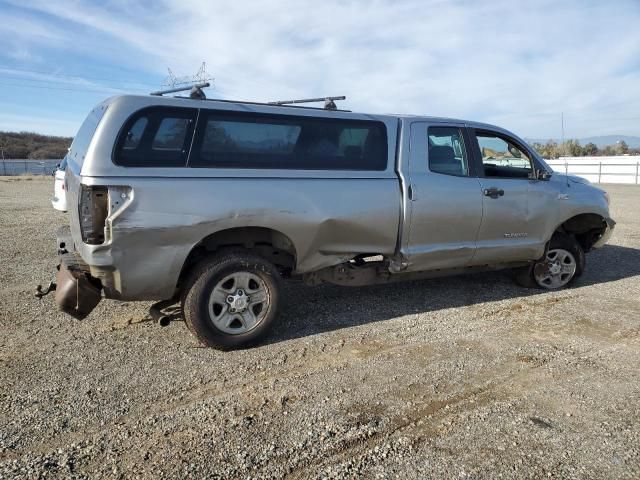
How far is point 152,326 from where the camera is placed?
15.5 ft

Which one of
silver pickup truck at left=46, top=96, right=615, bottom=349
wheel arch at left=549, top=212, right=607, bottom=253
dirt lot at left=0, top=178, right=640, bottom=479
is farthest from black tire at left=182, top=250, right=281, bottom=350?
wheel arch at left=549, top=212, right=607, bottom=253

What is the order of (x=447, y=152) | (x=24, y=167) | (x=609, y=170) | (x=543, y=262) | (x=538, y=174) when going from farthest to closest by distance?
(x=24, y=167) < (x=609, y=170) < (x=543, y=262) < (x=538, y=174) < (x=447, y=152)

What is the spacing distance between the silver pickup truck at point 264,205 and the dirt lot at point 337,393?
45cm

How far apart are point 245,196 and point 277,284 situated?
816mm

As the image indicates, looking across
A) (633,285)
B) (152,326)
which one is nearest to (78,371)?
(152,326)

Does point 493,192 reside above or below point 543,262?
above

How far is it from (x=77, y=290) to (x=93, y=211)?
636 mm

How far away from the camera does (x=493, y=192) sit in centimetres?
533

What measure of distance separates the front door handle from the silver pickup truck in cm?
1

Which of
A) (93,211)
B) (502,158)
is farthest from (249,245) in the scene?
(502,158)

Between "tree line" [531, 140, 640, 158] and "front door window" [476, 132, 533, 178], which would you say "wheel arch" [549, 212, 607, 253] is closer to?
"front door window" [476, 132, 533, 178]

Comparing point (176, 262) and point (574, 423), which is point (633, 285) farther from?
point (176, 262)

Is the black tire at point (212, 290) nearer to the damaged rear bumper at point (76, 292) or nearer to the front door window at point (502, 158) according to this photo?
the damaged rear bumper at point (76, 292)

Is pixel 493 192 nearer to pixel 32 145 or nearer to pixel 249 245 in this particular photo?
pixel 249 245
